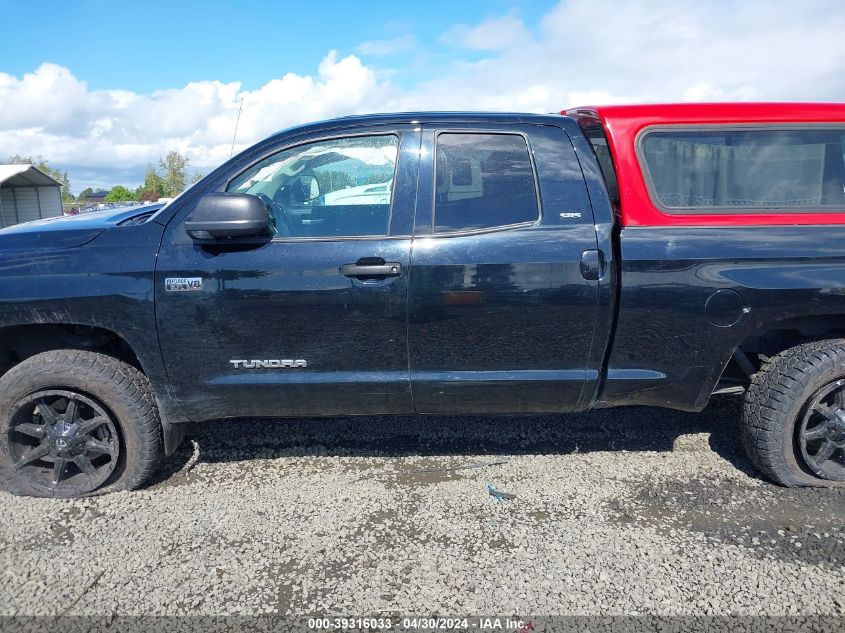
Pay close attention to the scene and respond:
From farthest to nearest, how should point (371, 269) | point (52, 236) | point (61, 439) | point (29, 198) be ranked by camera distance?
point (29, 198) → point (61, 439) → point (52, 236) → point (371, 269)

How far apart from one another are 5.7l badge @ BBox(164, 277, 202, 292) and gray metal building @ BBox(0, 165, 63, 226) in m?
25.6

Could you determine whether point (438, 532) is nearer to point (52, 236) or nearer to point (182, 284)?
point (182, 284)

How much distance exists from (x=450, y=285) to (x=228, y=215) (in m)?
1.03

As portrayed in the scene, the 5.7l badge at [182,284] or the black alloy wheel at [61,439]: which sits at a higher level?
the 5.7l badge at [182,284]

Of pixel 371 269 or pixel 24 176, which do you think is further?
pixel 24 176

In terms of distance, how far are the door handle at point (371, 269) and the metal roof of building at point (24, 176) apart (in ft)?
77.6

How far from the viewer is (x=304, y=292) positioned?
2590mm

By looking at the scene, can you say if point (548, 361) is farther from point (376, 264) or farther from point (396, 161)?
point (396, 161)

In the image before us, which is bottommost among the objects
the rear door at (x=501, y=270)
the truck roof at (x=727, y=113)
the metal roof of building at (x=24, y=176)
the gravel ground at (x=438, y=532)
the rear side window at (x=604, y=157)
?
the gravel ground at (x=438, y=532)

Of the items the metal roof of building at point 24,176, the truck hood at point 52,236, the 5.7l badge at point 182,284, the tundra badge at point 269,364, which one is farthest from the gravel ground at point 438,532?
the metal roof of building at point 24,176

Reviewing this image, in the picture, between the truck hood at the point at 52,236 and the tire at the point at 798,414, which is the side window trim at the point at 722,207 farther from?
the truck hood at the point at 52,236

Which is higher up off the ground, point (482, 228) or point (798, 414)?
point (482, 228)

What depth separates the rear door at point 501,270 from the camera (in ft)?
8.49

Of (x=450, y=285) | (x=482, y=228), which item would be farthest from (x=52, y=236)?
(x=482, y=228)
